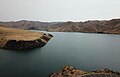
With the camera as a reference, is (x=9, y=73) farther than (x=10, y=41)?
No

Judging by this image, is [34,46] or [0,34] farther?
[0,34]

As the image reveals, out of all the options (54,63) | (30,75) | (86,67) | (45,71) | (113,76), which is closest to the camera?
(113,76)

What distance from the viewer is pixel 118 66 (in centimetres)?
7919

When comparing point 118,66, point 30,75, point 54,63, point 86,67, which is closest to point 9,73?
point 30,75

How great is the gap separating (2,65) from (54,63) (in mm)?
26968

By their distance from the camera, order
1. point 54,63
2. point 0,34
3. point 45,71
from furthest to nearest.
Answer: point 0,34, point 54,63, point 45,71

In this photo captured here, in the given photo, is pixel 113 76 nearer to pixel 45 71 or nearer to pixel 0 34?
pixel 45 71

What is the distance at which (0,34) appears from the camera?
18875 centimetres

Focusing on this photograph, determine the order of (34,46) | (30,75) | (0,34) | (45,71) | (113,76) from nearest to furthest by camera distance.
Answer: (113,76), (30,75), (45,71), (34,46), (0,34)

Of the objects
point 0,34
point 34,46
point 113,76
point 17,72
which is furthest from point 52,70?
point 0,34

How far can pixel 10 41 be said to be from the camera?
144 meters

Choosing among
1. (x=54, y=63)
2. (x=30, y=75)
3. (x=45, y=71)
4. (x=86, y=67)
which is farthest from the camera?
(x=54, y=63)

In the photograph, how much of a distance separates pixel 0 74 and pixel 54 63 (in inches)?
1127

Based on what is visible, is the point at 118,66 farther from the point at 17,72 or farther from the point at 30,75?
the point at 17,72
